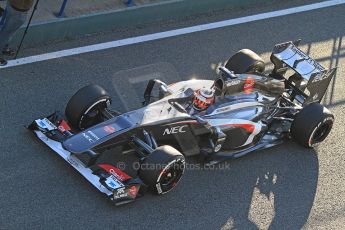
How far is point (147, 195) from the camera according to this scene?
312 inches

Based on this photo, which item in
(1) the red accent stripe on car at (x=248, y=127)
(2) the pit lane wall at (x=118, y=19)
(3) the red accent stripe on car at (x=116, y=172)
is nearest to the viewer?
(3) the red accent stripe on car at (x=116, y=172)

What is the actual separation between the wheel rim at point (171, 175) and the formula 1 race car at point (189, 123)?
0.01m

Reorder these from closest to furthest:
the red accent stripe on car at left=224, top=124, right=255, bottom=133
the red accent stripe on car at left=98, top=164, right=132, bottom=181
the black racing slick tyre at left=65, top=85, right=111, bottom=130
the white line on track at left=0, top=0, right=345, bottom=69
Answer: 1. the red accent stripe on car at left=98, top=164, right=132, bottom=181
2. the black racing slick tyre at left=65, top=85, right=111, bottom=130
3. the red accent stripe on car at left=224, top=124, right=255, bottom=133
4. the white line on track at left=0, top=0, right=345, bottom=69

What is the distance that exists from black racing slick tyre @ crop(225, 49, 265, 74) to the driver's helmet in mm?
1066

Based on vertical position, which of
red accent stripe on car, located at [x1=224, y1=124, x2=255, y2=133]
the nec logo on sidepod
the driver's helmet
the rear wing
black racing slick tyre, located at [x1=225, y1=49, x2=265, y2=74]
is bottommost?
the nec logo on sidepod

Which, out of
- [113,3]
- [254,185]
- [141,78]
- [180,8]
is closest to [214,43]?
[180,8]

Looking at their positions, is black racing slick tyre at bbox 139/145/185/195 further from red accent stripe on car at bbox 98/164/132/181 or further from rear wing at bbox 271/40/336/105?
rear wing at bbox 271/40/336/105

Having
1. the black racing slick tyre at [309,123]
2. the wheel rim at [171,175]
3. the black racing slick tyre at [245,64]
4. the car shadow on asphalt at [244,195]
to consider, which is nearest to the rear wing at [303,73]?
the black racing slick tyre at [245,64]

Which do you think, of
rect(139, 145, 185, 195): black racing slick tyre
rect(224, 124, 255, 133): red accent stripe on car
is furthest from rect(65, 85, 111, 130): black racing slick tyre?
rect(224, 124, 255, 133): red accent stripe on car

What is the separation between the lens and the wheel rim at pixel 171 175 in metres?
7.70

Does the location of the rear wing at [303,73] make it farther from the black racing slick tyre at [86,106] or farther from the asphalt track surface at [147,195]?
the black racing slick tyre at [86,106]

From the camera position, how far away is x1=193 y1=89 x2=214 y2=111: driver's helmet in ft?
27.7

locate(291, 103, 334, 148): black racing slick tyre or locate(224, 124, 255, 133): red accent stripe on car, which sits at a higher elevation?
locate(291, 103, 334, 148): black racing slick tyre

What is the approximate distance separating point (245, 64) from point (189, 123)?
5.42 feet
